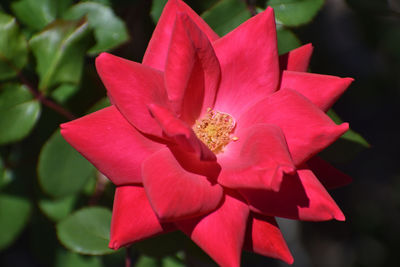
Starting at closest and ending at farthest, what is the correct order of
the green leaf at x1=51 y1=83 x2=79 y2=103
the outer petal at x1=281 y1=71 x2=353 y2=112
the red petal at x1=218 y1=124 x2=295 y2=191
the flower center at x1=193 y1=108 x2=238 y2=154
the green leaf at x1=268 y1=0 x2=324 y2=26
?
the red petal at x1=218 y1=124 x2=295 y2=191 → the outer petal at x1=281 y1=71 x2=353 y2=112 → the flower center at x1=193 y1=108 x2=238 y2=154 → the green leaf at x1=268 y1=0 x2=324 y2=26 → the green leaf at x1=51 y1=83 x2=79 y2=103

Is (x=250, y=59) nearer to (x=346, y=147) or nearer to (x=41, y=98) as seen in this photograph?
(x=346, y=147)

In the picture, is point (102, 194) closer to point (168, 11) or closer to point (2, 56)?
point (2, 56)

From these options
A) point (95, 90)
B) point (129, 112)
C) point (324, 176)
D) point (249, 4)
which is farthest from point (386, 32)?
point (129, 112)

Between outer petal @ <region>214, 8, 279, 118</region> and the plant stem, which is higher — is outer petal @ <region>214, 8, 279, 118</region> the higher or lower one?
the higher one

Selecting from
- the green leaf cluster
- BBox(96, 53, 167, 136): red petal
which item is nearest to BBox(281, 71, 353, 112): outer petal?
BBox(96, 53, 167, 136): red petal

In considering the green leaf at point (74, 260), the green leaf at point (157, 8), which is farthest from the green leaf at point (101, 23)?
the green leaf at point (74, 260)

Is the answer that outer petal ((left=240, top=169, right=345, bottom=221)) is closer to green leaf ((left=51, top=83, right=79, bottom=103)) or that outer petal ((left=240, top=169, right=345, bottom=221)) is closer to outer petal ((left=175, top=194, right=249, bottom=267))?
outer petal ((left=175, top=194, right=249, bottom=267))
